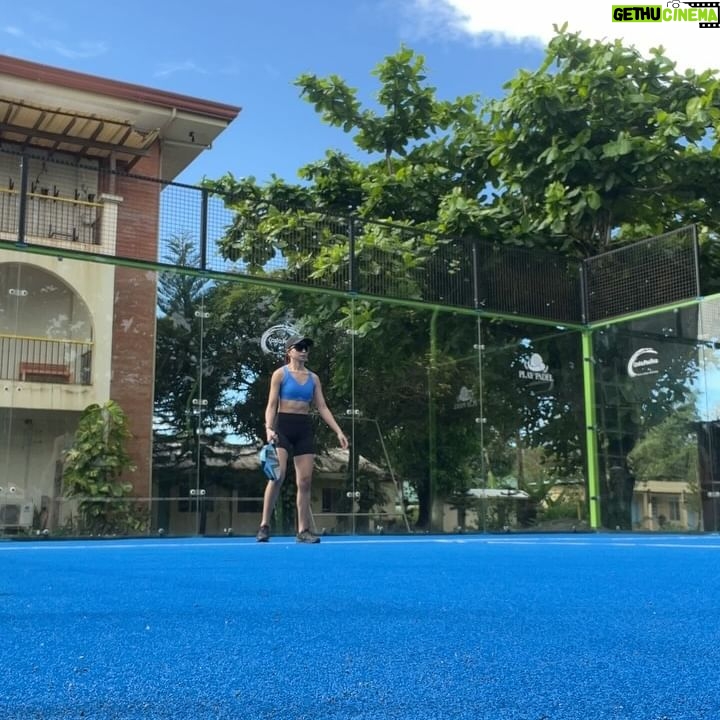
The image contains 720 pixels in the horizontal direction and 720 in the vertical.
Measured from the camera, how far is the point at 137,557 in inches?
192

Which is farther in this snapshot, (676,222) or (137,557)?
(676,222)

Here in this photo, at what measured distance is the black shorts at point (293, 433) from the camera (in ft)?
20.5

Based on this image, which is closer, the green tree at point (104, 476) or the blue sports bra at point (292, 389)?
the blue sports bra at point (292, 389)

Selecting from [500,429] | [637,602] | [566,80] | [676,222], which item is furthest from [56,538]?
[676,222]

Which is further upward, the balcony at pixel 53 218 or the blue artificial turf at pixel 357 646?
the balcony at pixel 53 218

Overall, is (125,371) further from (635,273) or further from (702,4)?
(702,4)

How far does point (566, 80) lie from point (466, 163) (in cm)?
213

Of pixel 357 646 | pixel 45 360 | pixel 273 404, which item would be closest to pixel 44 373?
pixel 45 360

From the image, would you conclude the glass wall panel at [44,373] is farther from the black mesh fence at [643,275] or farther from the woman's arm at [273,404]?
the black mesh fence at [643,275]

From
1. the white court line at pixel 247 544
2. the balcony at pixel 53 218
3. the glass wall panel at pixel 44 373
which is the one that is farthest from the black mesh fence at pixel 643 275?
the balcony at pixel 53 218
